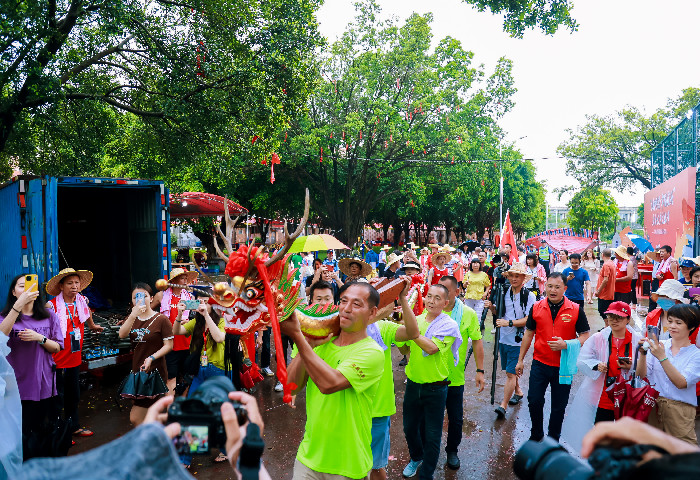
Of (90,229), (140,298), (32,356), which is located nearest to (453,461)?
(140,298)

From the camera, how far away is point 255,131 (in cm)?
1110

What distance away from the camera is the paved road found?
4.79 metres

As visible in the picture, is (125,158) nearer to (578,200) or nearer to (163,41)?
(163,41)

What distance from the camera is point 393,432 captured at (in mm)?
5645

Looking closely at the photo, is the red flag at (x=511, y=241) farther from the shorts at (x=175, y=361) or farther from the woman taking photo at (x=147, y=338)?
the woman taking photo at (x=147, y=338)

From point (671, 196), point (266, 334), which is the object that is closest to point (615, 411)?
point (266, 334)

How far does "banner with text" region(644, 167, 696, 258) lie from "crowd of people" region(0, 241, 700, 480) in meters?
7.01

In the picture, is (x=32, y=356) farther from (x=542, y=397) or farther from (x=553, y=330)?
(x=553, y=330)

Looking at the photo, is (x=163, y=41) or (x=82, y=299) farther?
(x=163, y=41)

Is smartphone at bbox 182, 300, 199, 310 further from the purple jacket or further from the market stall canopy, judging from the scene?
the market stall canopy

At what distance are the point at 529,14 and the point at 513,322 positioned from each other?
15.6ft

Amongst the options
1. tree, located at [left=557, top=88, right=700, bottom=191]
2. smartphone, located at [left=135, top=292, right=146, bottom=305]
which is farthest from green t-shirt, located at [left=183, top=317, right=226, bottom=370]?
tree, located at [left=557, top=88, right=700, bottom=191]

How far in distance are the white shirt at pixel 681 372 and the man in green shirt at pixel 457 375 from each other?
5.08 ft

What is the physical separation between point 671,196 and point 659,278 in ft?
18.2
